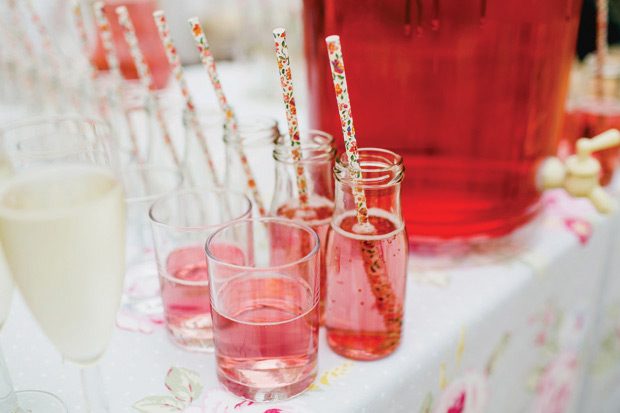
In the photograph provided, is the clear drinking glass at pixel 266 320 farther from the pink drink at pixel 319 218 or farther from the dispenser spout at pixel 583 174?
the dispenser spout at pixel 583 174

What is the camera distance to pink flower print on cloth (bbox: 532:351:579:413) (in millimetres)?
625

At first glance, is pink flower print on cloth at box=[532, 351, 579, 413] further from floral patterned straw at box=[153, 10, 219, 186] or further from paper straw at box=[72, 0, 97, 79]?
paper straw at box=[72, 0, 97, 79]

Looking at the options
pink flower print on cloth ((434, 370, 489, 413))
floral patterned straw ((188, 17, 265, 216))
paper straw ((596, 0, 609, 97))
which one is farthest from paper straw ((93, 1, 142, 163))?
paper straw ((596, 0, 609, 97))

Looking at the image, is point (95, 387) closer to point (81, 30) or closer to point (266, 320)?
point (266, 320)

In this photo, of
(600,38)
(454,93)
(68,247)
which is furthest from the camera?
(600,38)

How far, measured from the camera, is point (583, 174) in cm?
52

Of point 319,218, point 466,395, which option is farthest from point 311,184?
point 466,395

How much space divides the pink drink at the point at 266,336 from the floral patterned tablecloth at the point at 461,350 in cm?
2

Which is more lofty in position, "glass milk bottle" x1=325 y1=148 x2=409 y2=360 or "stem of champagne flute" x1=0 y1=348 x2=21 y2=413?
"glass milk bottle" x1=325 y1=148 x2=409 y2=360

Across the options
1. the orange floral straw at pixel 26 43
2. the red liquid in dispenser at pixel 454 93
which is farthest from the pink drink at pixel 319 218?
the orange floral straw at pixel 26 43

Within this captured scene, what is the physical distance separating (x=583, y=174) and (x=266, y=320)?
33 cm

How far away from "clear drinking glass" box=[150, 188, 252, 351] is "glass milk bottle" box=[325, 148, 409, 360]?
8 cm

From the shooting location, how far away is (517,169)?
1.71ft

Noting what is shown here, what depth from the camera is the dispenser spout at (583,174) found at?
507 millimetres
